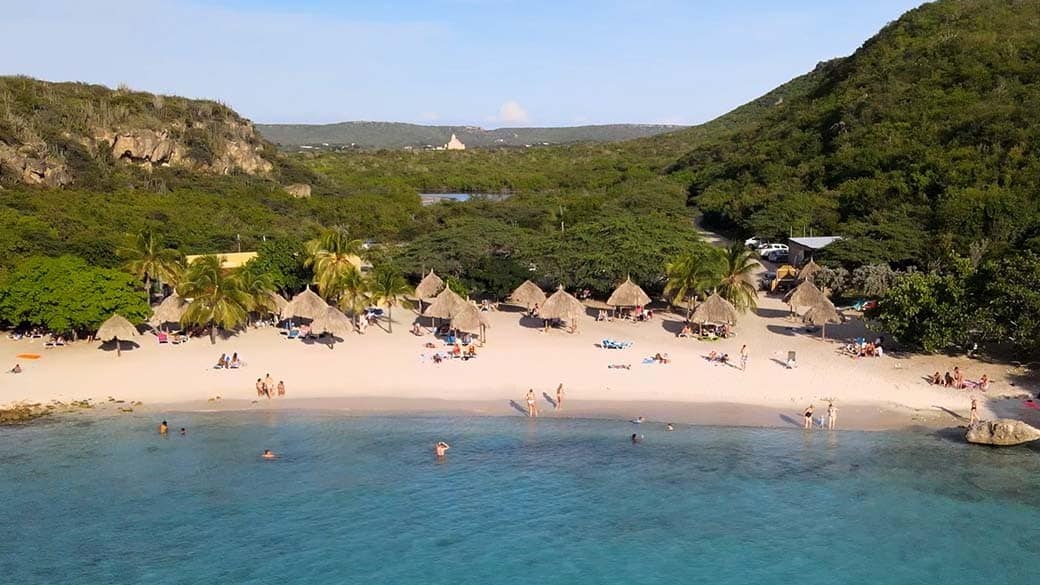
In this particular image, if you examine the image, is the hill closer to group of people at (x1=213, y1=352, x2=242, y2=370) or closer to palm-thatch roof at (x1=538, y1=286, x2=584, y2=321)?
palm-thatch roof at (x1=538, y1=286, x2=584, y2=321)

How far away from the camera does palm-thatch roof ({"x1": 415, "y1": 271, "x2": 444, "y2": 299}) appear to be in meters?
36.0

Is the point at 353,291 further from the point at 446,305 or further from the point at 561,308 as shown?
the point at 561,308

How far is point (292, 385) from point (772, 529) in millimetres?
15816

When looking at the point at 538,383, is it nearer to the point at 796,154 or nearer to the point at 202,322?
the point at 202,322

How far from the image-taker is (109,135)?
249 ft

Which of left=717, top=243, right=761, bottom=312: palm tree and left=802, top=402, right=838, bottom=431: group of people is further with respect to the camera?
left=717, top=243, right=761, bottom=312: palm tree

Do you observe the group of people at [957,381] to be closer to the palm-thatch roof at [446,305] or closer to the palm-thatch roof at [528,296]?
the palm-thatch roof at [528,296]

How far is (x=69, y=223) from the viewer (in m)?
43.4

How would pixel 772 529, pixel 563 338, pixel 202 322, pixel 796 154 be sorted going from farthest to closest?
pixel 796 154, pixel 563 338, pixel 202 322, pixel 772 529

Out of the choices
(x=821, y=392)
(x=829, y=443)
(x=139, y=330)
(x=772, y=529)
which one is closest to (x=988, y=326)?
(x=821, y=392)

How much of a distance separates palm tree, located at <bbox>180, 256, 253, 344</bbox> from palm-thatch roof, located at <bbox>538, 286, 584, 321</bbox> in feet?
37.5

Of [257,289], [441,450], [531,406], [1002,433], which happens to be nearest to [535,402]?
[531,406]

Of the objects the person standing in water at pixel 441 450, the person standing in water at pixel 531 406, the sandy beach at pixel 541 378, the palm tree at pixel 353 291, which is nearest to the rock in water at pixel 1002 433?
the sandy beach at pixel 541 378

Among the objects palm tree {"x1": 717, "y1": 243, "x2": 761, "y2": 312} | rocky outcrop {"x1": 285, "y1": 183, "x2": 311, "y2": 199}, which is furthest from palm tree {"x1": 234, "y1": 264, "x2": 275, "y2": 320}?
rocky outcrop {"x1": 285, "y1": 183, "x2": 311, "y2": 199}
